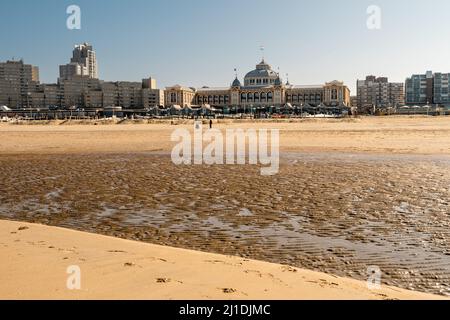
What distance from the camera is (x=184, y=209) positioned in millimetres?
10859

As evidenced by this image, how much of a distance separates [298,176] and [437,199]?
5256mm

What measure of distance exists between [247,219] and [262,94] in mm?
165957

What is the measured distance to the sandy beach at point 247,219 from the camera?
5797 millimetres

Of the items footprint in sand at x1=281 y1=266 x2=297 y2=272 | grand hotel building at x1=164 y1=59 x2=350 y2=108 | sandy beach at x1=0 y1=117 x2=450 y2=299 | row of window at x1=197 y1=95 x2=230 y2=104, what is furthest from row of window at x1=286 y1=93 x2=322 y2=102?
footprint in sand at x1=281 y1=266 x2=297 y2=272

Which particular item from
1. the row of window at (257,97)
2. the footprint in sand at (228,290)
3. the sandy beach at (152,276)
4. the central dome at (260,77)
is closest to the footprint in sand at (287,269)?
the sandy beach at (152,276)

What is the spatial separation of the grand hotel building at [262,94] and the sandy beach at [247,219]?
147321 mm

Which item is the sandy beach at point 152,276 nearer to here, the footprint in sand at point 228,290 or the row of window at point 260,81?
the footprint in sand at point 228,290

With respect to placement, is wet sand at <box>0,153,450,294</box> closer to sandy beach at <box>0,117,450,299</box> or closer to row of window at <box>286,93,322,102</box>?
sandy beach at <box>0,117,450,299</box>

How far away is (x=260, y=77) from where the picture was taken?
183 meters

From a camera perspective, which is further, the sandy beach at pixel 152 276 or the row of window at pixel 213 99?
the row of window at pixel 213 99

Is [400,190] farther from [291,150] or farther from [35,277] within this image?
[291,150]

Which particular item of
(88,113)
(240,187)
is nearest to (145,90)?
(88,113)

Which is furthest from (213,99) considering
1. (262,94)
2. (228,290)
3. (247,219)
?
(228,290)
